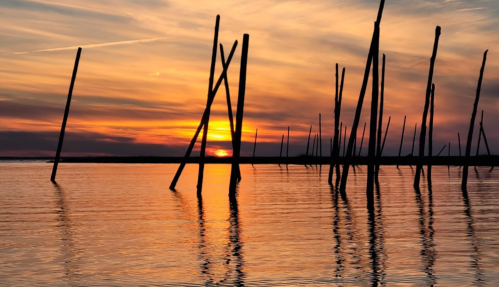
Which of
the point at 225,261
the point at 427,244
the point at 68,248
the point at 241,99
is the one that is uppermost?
the point at 241,99

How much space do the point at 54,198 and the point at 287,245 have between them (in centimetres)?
2022

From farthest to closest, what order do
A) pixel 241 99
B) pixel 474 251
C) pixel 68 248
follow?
pixel 241 99 < pixel 68 248 < pixel 474 251

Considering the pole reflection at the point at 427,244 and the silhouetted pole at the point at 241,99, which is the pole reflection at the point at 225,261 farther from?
the silhouetted pole at the point at 241,99

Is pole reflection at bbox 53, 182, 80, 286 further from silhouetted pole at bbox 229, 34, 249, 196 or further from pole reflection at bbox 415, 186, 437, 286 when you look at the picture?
silhouetted pole at bbox 229, 34, 249, 196

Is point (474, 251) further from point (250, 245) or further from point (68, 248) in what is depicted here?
point (68, 248)

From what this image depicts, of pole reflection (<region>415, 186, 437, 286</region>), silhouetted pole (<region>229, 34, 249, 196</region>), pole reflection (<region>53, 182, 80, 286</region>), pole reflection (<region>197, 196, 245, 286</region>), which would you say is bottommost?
pole reflection (<region>53, 182, 80, 286</region>)

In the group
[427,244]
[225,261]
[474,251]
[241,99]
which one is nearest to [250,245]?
[225,261]

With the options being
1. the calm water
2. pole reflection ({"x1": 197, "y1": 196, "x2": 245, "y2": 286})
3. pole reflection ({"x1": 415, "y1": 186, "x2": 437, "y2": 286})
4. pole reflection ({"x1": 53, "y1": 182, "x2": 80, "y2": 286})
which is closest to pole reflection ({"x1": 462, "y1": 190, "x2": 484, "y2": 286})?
the calm water

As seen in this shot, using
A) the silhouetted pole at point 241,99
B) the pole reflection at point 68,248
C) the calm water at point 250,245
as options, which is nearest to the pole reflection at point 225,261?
the calm water at point 250,245

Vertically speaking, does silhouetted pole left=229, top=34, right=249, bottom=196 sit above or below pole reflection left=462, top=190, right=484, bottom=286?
above

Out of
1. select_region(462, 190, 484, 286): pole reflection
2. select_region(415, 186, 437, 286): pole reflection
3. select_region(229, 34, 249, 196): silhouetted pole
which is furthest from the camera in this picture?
select_region(229, 34, 249, 196): silhouetted pole

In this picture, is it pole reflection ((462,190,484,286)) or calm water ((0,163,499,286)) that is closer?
pole reflection ((462,190,484,286))

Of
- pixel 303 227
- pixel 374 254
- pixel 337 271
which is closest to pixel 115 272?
pixel 337 271

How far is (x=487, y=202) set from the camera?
28.5 metres
